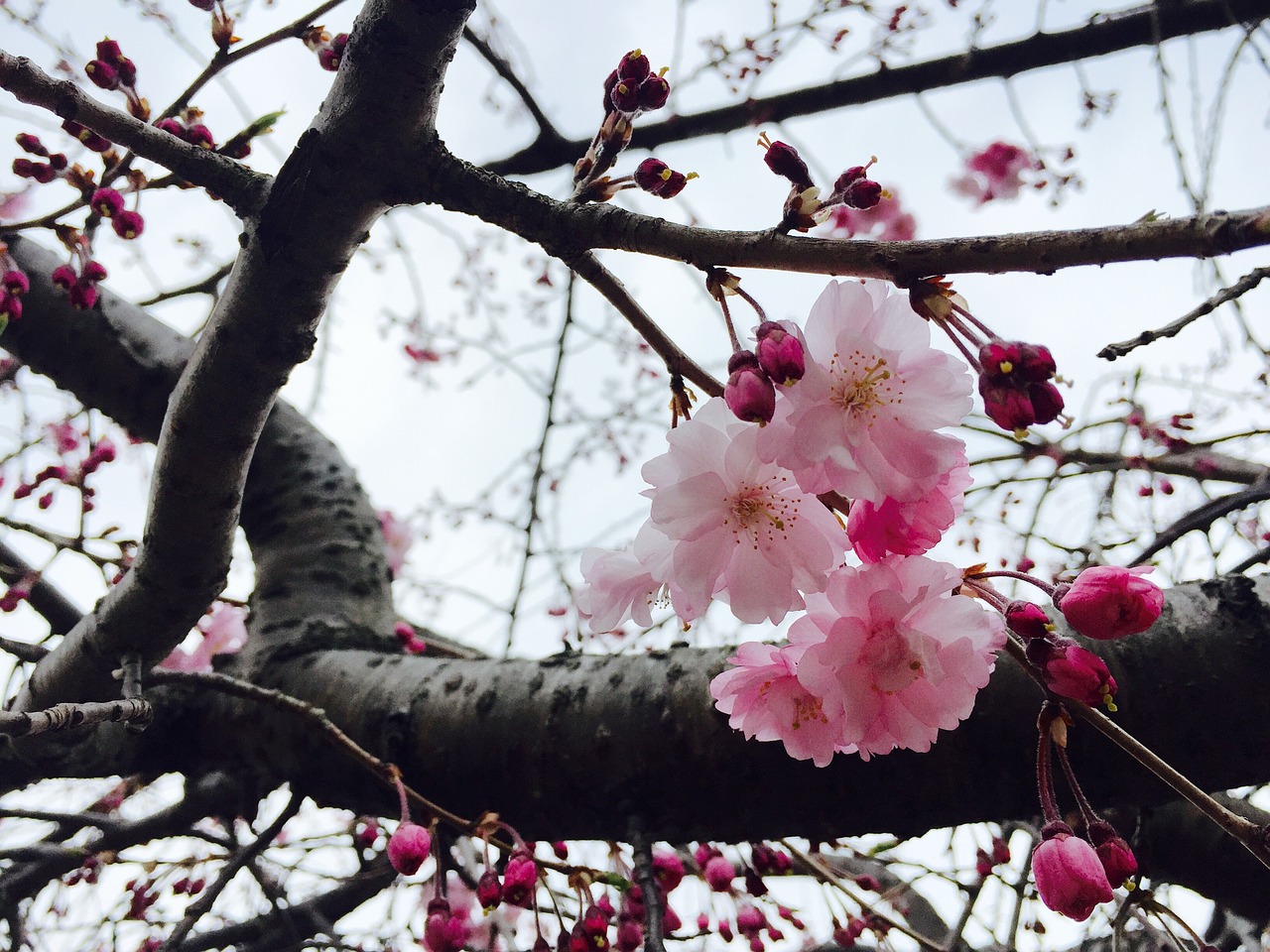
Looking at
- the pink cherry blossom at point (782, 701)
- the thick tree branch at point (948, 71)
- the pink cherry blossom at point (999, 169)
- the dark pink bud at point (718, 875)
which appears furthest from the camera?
the pink cherry blossom at point (999, 169)

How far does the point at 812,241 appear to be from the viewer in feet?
2.08

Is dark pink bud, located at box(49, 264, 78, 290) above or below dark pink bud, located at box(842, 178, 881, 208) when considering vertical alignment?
above

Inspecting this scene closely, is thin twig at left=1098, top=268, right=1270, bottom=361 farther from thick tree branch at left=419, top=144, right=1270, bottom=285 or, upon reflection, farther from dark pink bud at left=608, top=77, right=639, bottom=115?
dark pink bud at left=608, top=77, right=639, bottom=115

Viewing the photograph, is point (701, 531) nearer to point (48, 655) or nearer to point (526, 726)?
point (526, 726)

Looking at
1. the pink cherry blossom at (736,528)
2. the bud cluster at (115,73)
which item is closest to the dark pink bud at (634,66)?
the pink cherry blossom at (736,528)

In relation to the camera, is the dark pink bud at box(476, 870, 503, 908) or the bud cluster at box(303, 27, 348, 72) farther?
the bud cluster at box(303, 27, 348, 72)

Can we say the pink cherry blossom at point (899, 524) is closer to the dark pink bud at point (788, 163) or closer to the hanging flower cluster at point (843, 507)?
the hanging flower cluster at point (843, 507)

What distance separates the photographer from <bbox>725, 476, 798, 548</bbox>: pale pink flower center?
31.0 inches

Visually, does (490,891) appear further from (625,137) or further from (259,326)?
(625,137)

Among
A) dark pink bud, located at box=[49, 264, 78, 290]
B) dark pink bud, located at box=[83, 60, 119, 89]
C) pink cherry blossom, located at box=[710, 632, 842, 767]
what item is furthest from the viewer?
dark pink bud, located at box=[49, 264, 78, 290]

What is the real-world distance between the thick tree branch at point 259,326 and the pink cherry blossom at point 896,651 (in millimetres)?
704

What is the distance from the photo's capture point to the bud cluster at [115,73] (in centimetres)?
118

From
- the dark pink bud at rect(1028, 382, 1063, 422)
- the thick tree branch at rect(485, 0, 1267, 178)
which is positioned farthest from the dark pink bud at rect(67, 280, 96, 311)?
the dark pink bud at rect(1028, 382, 1063, 422)

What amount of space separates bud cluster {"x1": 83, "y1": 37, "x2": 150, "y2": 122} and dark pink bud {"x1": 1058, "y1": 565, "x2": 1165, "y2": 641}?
4.42ft
